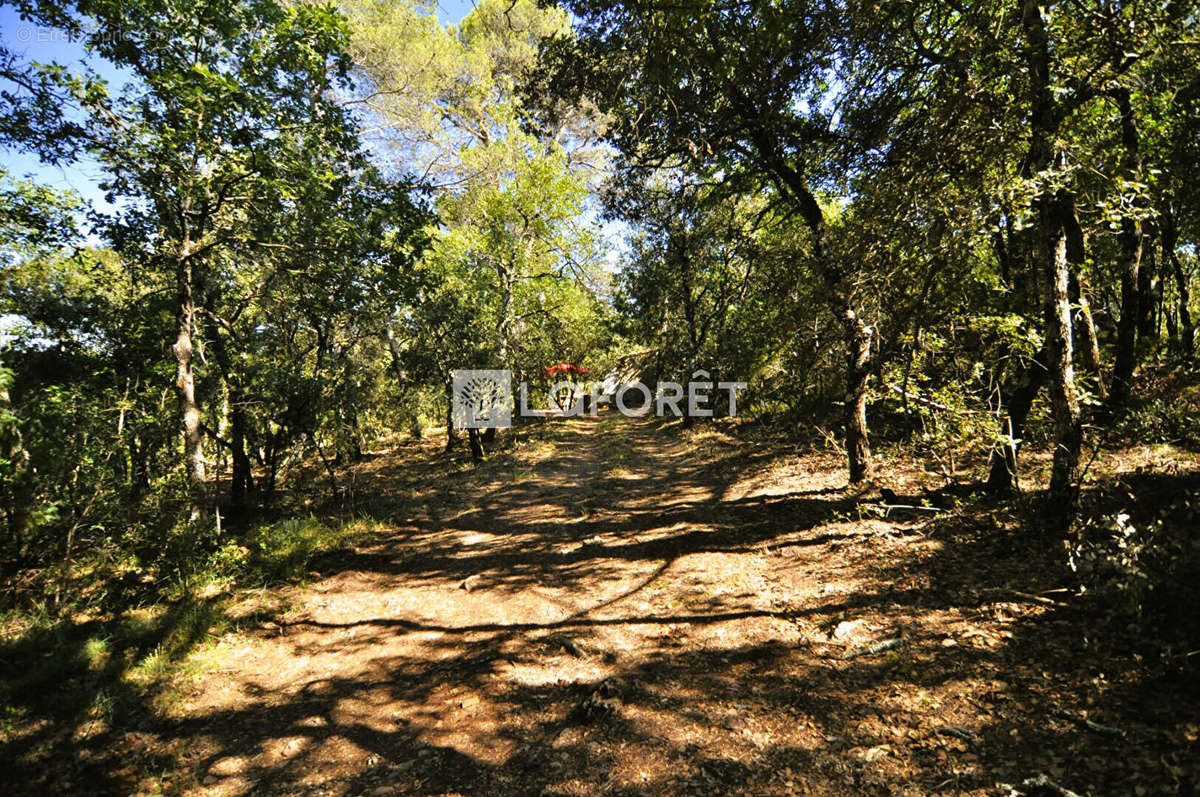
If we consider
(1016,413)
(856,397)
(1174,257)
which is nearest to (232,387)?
(856,397)

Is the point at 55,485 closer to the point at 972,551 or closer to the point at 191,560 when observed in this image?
the point at 191,560

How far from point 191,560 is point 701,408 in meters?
17.0

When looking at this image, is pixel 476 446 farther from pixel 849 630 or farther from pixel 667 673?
pixel 849 630

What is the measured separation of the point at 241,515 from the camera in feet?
37.9

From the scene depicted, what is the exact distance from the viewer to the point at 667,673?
4.48 meters

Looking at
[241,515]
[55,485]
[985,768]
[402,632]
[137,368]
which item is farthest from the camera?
[241,515]

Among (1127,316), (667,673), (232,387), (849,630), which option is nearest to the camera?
(667,673)

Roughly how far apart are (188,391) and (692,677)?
29.8 ft

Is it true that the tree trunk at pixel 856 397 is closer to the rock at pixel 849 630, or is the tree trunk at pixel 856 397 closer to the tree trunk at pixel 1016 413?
the tree trunk at pixel 1016 413

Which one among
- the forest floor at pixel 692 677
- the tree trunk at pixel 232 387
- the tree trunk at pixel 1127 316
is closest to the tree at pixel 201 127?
the tree trunk at pixel 232 387

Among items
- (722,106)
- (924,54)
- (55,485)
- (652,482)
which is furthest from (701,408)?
(55,485)

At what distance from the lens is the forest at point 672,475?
3625 mm

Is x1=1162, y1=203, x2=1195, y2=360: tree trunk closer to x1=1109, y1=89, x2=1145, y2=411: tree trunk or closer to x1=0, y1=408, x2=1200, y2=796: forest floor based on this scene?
x1=1109, y1=89, x2=1145, y2=411: tree trunk

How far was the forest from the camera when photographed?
362 centimetres
